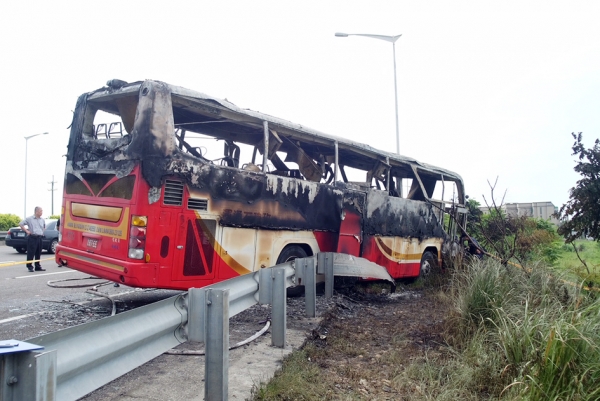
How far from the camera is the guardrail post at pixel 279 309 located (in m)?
4.97

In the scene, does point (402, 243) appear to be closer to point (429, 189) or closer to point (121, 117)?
point (429, 189)

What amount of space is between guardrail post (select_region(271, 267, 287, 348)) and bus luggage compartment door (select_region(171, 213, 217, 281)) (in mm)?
1504

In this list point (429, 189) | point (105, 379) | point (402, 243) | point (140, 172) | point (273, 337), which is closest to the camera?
point (105, 379)

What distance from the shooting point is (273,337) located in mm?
5031

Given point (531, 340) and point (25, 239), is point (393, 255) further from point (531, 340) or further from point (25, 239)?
point (25, 239)

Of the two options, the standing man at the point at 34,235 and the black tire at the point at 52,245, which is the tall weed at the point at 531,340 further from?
the black tire at the point at 52,245

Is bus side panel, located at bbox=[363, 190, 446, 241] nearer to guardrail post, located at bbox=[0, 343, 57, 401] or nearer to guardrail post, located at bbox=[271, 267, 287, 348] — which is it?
guardrail post, located at bbox=[271, 267, 287, 348]

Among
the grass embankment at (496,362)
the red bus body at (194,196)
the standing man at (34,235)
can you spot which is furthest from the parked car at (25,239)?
the grass embankment at (496,362)

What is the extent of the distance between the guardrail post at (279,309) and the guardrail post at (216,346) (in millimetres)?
1543

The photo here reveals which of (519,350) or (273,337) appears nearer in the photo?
(519,350)

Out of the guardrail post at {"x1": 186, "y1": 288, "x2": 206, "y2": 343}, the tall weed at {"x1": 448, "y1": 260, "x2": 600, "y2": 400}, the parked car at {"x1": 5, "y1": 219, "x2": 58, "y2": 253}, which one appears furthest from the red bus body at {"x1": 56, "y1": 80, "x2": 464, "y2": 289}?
the parked car at {"x1": 5, "y1": 219, "x2": 58, "y2": 253}

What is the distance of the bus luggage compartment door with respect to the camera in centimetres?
596

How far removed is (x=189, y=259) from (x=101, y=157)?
1861mm

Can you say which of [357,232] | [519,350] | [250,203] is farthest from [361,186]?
[519,350]
